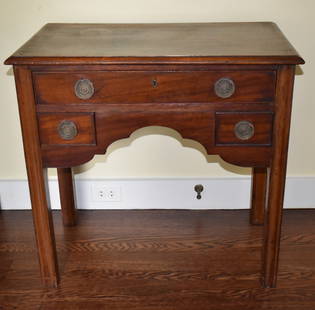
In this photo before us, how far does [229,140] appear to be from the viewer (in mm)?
1563

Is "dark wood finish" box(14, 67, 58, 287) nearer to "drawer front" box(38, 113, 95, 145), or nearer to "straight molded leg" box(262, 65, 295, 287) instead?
"drawer front" box(38, 113, 95, 145)

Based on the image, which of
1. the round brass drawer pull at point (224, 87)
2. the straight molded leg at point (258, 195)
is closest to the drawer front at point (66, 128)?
the round brass drawer pull at point (224, 87)

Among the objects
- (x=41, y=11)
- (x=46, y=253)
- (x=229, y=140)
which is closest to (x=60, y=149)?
(x=46, y=253)

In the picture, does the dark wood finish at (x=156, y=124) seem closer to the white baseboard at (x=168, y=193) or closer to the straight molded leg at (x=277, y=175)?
the straight molded leg at (x=277, y=175)

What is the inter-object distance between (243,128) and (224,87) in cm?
14

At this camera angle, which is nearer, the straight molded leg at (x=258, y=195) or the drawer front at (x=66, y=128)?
the drawer front at (x=66, y=128)

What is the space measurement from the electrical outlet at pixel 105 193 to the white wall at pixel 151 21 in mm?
55

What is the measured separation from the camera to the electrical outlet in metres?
2.21

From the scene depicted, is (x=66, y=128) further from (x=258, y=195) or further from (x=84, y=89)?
(x=258, y=195)

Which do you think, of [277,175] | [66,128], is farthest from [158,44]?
[277,175]

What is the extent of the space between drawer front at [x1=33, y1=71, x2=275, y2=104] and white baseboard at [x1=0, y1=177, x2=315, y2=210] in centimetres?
73

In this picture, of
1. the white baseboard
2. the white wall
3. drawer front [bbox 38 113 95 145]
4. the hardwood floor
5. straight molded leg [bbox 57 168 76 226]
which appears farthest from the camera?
the white baseboard

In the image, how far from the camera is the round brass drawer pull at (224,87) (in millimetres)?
1482

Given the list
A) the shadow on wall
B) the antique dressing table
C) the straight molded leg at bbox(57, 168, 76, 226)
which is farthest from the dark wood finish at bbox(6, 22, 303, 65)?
the straight molded leg at bbox(57, 168, 76, 226)
